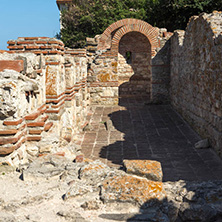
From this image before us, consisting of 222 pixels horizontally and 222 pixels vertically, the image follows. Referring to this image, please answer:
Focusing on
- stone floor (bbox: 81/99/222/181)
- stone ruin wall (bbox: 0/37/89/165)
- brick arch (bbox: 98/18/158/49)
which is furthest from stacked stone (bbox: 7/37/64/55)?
brick arch (bbox: 98/18/158/49)

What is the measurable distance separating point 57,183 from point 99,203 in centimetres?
52

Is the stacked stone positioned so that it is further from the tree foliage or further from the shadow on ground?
the tree foliage

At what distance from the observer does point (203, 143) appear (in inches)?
234

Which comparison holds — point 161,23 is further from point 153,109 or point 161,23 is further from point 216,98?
point 216,98

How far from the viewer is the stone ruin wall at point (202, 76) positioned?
5.53 meters

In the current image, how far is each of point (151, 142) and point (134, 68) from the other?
800cm

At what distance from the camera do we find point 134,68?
1414 cm

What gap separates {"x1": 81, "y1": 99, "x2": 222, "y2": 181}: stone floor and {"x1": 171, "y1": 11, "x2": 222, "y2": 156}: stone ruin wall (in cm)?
38

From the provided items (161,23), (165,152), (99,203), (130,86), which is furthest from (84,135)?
(161,23)

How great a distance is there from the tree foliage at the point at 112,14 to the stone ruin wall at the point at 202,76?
4846 millimetres

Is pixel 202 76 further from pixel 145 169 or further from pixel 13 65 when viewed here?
pixel 13 65

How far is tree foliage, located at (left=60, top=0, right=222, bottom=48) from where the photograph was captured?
13.7 metres

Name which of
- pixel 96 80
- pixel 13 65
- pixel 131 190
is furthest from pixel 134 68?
pixel 131 190

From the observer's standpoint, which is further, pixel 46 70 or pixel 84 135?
pixel 84 135
